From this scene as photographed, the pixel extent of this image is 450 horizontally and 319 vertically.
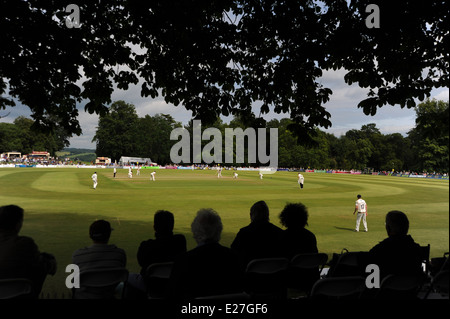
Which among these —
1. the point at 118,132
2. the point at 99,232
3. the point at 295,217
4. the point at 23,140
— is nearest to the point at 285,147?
the point at 118,132

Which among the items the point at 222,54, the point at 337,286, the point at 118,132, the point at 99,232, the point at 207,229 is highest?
the point at 118,132

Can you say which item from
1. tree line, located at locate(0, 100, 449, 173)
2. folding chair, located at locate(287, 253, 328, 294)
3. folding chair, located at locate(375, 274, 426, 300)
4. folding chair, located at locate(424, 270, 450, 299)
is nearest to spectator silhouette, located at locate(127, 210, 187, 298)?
folding chair, located at locate(287, 253, 328, 294)

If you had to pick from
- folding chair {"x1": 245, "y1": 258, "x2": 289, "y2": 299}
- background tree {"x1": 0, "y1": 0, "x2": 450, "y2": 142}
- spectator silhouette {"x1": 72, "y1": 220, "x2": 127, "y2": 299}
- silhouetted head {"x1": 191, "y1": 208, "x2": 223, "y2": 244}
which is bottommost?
folding chair {"x1": 245, "y1": 258, "x2": 289, "y2": 299}

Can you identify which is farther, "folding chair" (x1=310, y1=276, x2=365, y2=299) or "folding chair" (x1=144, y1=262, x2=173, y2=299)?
"folding chair" (x1=144, y1=262, x2=173, y2=299)

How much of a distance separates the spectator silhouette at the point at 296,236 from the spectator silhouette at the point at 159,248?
6.13 ft

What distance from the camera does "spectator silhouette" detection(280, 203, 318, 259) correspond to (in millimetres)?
5332

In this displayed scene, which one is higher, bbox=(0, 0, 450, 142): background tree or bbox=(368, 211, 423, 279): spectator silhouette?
bbox=(0, 0, 450, 142): background tree

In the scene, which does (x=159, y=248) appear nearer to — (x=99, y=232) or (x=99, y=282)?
(x=99, y=232)

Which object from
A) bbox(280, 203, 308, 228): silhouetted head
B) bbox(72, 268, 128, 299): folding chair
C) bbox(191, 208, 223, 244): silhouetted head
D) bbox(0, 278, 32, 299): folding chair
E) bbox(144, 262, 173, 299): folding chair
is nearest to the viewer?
bbox(0, 278, 32, 299): folding chair

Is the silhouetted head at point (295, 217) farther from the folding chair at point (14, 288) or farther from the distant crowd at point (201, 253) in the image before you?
the folding chair at point (14, 288)

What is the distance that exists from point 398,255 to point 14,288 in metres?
4.85

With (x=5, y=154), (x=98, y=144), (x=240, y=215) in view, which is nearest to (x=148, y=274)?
(x=240, y=215)

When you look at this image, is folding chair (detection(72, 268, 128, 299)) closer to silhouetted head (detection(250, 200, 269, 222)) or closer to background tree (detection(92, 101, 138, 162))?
silhouetted head (detection(250, 200, 269, 222))

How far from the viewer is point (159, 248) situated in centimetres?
467
